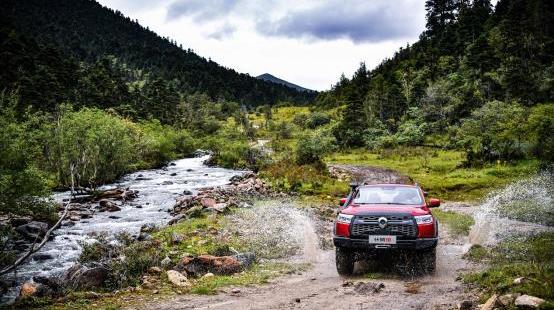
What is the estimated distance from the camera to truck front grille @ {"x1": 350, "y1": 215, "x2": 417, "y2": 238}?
33.7 ft

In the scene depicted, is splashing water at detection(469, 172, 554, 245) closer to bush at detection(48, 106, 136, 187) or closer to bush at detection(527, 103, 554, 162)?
bush at detection(527, 103, 554, 162)

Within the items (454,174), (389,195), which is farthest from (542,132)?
(389,195)

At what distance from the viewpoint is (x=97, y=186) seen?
39.5 metres

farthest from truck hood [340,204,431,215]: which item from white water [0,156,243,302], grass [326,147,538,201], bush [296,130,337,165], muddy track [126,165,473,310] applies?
bush [296,130,337,165]

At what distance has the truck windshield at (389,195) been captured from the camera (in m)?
11.5

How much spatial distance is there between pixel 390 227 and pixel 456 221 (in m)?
10.6

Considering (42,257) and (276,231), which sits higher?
(276,231)

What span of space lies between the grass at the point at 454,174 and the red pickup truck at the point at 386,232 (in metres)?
17.2

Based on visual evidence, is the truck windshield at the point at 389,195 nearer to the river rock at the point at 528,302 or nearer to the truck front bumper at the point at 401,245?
the truck front bumper at the point at 401,245

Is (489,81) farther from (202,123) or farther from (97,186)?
(202,123)

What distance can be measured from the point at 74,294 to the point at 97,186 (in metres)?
31.5

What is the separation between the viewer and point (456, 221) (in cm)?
1950

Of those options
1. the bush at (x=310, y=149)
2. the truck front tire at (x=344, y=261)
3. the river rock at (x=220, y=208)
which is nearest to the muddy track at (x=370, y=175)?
the bush at (x=310, y=149)

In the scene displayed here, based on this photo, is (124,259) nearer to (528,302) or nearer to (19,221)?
(528,302)
